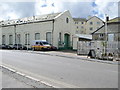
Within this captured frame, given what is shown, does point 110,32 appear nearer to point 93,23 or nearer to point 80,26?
point 93,23

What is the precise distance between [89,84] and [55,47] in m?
28.1

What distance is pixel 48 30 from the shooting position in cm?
3644

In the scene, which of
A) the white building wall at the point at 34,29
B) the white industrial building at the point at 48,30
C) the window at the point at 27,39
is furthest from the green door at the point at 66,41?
the window at the point at 27,39

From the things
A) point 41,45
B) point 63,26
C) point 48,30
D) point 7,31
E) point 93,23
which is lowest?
point 41,45

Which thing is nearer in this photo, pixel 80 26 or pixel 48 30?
pixel 48 30

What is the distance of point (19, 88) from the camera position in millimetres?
5652

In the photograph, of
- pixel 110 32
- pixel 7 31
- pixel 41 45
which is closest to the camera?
pixel 41 45

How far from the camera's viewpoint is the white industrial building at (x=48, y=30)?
3600cm

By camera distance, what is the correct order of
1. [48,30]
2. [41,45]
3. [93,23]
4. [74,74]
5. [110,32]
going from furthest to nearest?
1. [93,23]
2. [48,30]
3. [110,32]
4. [41,45]
5. [74,74]

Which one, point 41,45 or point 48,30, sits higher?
point 48,30

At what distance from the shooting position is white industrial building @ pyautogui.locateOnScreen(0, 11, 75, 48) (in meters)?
36.0

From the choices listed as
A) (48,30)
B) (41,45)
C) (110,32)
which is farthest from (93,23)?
(41,45)

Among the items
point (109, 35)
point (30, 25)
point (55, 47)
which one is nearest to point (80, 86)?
point (55, 47)

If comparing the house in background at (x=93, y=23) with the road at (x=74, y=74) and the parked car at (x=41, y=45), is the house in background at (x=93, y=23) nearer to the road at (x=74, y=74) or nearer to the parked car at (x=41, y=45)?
the parked car at (x=41, y=45)
